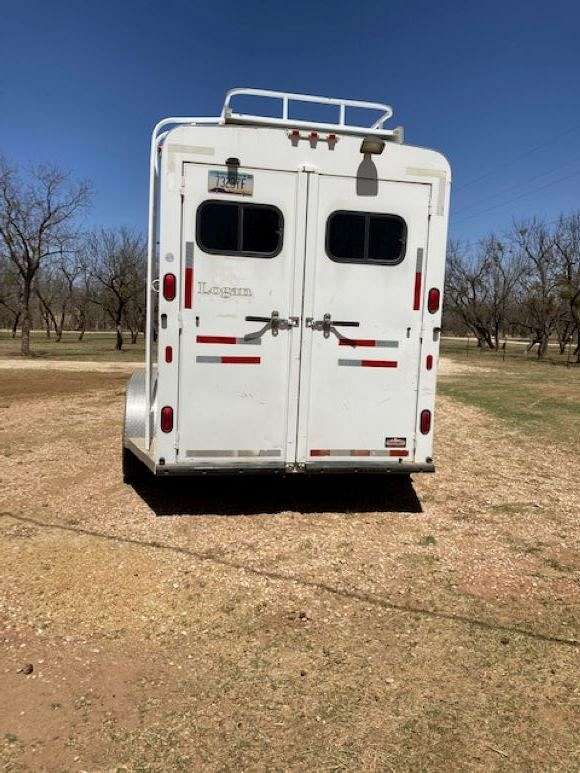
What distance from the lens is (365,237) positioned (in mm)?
4824

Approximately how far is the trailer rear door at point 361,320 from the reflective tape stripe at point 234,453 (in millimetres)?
227

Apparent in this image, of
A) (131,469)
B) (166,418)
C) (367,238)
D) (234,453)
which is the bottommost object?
(131,469)

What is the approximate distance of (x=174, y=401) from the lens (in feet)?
15.4

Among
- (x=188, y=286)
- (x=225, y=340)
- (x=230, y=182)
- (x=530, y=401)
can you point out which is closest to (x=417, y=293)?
(x=225, y=340)

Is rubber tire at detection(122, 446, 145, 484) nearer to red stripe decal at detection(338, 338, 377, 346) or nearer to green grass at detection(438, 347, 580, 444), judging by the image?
red stripe decal at detection(338, 338, 377, 346)

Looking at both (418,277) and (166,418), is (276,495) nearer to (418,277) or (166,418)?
(166,418)

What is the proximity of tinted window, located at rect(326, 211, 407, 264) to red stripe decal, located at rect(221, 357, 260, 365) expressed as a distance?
1.01 m

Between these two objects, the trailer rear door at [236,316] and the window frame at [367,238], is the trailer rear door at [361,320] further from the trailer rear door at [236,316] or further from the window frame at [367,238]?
the trailer rear door at [236,316]

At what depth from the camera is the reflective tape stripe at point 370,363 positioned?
193 inches

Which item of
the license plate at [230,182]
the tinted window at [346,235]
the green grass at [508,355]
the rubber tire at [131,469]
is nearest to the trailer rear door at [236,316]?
the license plate at [230,182]

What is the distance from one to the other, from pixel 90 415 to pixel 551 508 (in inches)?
279

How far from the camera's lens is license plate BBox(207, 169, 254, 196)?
4566 millimetres

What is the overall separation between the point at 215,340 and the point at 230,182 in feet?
3.91

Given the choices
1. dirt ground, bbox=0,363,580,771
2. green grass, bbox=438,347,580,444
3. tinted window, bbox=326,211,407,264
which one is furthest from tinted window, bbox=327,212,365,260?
green grass, bbox=438,347,580,444
